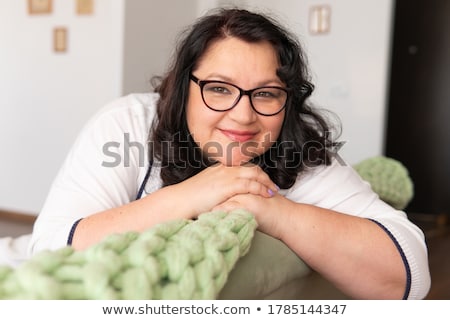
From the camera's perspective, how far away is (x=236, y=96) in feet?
3.22

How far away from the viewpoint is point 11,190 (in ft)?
14.0

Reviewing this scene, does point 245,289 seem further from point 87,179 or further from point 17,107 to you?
point 17,107

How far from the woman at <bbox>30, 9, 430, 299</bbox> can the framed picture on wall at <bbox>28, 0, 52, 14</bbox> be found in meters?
3.06

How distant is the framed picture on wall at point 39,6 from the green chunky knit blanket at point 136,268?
388cm

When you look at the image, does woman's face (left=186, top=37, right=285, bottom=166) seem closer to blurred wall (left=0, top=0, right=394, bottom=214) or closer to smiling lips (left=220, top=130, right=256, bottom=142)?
smiling lips (left=220, top=130, right=256, bottom=142)

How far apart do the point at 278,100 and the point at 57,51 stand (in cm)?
331

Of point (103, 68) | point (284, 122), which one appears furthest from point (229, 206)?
point (103, 68)

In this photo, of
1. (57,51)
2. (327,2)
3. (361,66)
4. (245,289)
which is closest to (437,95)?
(361,66)

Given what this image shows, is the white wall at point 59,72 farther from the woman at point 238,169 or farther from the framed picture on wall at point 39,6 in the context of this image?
the woman at point 238,169

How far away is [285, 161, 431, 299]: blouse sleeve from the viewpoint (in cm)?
85

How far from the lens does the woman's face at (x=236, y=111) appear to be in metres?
0.97

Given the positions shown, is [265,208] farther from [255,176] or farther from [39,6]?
[39,6]

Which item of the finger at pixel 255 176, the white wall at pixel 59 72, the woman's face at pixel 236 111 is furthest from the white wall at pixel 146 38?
the finger at pixel 255 176

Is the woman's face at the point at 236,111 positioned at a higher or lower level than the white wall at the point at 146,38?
lower
